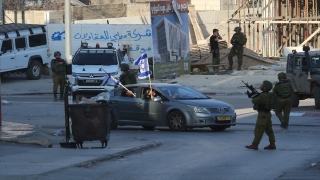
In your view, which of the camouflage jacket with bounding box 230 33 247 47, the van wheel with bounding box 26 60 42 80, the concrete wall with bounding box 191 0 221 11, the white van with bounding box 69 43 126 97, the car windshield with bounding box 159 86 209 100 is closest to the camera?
the car windshield with bounding box 159 86 209 100

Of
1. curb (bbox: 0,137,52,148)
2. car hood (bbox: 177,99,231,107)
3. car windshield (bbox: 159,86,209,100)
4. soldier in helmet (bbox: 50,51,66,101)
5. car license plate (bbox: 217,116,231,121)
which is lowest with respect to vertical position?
curb (bbox: 0,137,52,148)

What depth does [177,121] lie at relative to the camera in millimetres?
18719

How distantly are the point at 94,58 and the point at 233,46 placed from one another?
365 inches

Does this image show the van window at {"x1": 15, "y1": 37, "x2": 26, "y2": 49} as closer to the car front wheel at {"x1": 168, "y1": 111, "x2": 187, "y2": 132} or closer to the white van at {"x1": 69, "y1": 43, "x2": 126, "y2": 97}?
the white van at {"x1": 69, "y1": 43, "x2": 126, "y2": 97}

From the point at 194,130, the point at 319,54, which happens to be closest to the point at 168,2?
the point at 319,54

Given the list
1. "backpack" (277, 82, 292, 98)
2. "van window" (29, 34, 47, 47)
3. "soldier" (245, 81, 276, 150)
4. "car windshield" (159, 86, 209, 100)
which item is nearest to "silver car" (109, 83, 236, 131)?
"car windshield" (159, 86, 209, 100)

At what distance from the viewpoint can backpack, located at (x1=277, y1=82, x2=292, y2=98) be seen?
1869cm

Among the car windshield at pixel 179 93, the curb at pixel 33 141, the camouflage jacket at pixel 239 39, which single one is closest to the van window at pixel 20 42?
the camouflage jacket at pixel 239 39

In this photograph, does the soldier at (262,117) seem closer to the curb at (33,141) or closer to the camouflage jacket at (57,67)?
the curb at (33,141)

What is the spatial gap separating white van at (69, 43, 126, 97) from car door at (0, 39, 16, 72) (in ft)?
20.8

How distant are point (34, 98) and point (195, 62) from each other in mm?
11391

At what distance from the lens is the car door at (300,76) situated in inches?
930

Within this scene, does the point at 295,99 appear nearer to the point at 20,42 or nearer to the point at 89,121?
the point at 89,121

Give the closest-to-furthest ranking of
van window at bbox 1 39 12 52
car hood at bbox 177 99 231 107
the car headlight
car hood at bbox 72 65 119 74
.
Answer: the car headlight → car hood at bbox 177 99 231 107 → car hood at bbox 72 65 119 74 → van window at bbox 1 39 12 52
